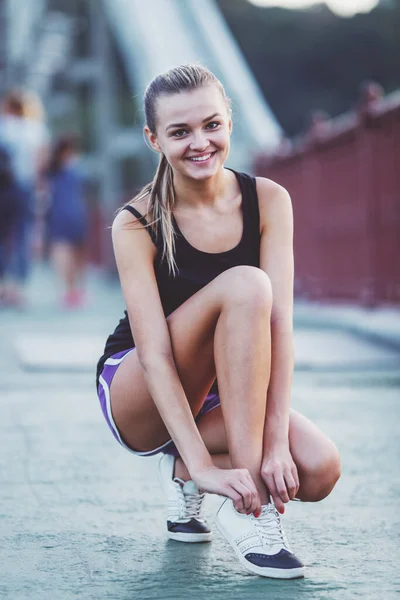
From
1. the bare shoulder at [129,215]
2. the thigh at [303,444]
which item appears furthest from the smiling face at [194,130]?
the thigh at [303,444]

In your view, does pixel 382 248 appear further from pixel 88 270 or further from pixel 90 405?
pixel 88 270

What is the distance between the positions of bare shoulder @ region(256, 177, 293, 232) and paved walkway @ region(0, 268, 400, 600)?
2.63 feet

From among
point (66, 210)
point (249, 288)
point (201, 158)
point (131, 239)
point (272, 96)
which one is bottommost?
point (249, 288)

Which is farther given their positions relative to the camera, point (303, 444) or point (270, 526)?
point (303, 444)

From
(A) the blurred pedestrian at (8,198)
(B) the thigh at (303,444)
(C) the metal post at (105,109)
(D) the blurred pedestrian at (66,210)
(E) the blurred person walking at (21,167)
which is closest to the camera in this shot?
(B) the thigh at (303,444)

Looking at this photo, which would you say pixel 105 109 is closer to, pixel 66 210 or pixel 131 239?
pixel 66 210

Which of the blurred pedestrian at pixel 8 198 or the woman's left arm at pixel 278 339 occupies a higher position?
the blurred pedestrian at pixel 8 198

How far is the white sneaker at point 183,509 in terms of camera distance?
289 cm

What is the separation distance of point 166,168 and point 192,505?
0.88m

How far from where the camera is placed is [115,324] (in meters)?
9.51

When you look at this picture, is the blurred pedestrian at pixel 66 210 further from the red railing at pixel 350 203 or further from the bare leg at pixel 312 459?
the bare leg at pixel 312 459

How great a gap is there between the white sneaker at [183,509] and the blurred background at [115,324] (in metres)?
0.05

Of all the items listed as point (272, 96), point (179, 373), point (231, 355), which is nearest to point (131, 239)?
point (179, 373)

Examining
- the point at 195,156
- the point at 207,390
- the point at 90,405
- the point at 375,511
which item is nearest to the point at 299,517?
the point at 375,511
